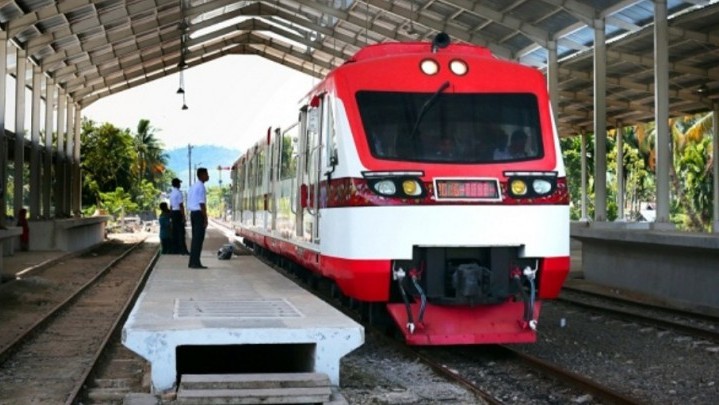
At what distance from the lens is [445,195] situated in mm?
8828

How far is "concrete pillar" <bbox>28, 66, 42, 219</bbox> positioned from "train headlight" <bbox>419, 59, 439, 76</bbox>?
20.8 meters

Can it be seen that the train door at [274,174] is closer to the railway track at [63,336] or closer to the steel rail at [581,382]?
the railway track at [63,336]

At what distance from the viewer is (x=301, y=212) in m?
11.8

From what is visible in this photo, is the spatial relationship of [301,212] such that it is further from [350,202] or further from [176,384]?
[176,384]

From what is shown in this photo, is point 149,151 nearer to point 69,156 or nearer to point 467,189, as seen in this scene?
point 69,156

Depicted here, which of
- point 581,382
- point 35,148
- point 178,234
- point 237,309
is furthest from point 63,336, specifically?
point 35,148

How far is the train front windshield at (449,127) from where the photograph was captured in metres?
9.04

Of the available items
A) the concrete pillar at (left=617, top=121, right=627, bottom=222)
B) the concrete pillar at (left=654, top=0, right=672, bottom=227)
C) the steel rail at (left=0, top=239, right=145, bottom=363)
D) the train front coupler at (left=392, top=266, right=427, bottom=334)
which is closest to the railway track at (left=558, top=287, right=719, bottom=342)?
the concrete pillar at (left=654, top=0, right=672, bottom=227)

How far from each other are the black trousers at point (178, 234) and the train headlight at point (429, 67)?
889cm

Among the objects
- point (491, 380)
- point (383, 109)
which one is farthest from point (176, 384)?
point (383, 109)

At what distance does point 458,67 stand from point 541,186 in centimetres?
149

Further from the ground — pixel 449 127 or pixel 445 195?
pixel 449 127

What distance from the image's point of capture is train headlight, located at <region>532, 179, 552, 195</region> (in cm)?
904

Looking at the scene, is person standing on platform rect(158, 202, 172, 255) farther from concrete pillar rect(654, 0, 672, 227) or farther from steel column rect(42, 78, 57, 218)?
steel column rect(42, 78, 57, 218)
